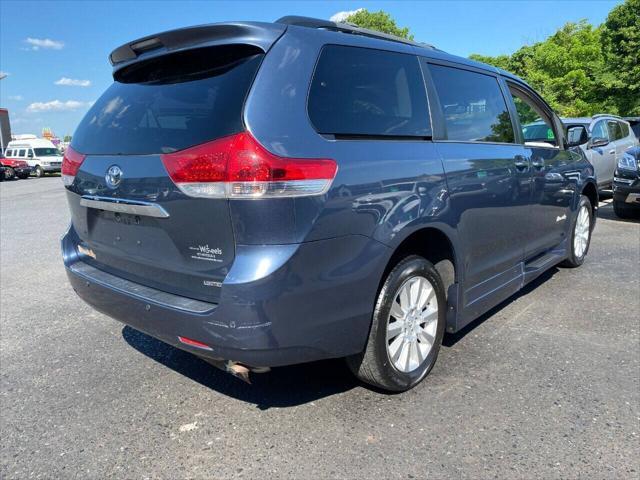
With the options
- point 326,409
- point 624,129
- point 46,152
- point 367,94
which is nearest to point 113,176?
point 367,94

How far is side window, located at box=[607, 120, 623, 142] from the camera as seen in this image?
1074cm

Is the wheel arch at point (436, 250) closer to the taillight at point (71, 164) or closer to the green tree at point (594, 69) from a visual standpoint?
the taillight at point (71, 164)

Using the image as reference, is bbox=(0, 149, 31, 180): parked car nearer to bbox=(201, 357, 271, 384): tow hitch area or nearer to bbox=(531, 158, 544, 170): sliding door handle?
bbox=(531, 158, 544, 170): sliding door handle

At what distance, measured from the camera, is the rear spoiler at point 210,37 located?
92.0 inches

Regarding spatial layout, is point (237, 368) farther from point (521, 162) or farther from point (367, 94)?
point (521, 162)

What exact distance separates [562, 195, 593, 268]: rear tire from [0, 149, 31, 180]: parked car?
109 feet

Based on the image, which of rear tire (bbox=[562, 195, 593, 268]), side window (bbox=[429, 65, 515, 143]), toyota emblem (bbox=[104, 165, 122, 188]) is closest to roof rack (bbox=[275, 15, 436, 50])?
side window (bbox=[429, 65, 515, 143])

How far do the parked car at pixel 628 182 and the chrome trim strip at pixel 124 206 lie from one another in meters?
7.98

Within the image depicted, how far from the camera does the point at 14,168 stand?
1225 inches

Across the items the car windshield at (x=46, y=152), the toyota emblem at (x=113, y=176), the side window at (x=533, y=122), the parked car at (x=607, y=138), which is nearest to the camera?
the toyota emblem at (x=113, y=176)

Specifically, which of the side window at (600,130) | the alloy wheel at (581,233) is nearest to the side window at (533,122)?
the alloy wheel at (581,233)

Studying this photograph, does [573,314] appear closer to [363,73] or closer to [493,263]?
[493,263]

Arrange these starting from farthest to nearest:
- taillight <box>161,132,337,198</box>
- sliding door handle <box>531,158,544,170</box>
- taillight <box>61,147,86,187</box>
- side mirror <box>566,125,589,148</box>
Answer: side mirror <box>566,125,589,148</box>, sliding door handle <box>531,158,544,170</box>, taillight <box>61,147,86,187</box>, taillight <box>161,132,337,198</box>

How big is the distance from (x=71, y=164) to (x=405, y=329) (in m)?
2.16
